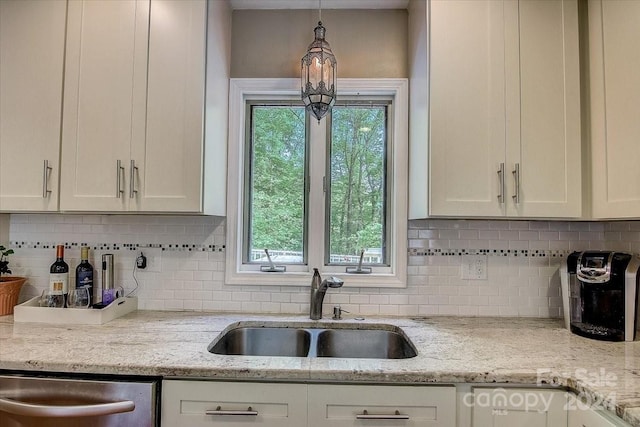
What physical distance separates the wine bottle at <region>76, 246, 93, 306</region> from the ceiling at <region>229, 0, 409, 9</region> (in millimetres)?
1536

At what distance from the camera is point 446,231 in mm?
1892

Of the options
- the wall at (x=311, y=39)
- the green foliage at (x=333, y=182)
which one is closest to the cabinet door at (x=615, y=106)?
the wall at (x=311, y=39)

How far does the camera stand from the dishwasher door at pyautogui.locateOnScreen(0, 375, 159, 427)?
1.15 metres

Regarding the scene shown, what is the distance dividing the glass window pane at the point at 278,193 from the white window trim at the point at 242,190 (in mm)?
101

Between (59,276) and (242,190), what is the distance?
991 mm

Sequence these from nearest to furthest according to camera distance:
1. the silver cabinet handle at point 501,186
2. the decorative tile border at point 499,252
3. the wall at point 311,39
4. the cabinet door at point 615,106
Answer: the cabinet door at point 615,106, the silver cabinet handle at point 501,186, the decorative tile border at point 499,252, the wall at point 311,39

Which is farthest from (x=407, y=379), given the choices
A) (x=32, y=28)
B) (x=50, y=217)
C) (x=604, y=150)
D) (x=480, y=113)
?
(x=32, y=28)

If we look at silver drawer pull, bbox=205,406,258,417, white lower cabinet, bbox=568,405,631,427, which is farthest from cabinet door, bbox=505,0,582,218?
silver drawer pull, bbox=205,406,258,417

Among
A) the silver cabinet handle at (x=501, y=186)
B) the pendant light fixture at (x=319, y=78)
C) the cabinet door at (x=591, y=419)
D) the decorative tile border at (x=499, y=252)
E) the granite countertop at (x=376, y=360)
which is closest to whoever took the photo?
the cabinet door at (x=591, y=419)

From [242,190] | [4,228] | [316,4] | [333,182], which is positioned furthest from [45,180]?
[316,4]

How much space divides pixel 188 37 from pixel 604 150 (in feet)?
6.10

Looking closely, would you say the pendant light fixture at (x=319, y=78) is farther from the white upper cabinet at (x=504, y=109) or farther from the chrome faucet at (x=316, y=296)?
the chrome faucet at (x=316, y=296)

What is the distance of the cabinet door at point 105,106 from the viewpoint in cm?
163

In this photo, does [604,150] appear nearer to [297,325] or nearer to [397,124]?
[397,124]
